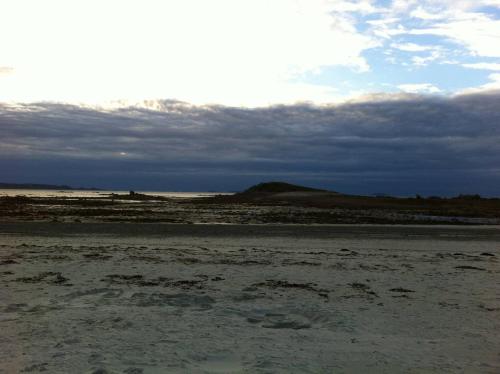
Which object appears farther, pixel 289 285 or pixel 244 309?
pixel 289 285

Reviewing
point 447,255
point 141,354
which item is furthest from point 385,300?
point 447,255

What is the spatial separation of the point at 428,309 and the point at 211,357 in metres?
4.21

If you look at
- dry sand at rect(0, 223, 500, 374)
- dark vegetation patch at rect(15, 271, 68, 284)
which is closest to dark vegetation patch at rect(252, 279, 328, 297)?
dry sand at rect(0, 223, 500, 374)

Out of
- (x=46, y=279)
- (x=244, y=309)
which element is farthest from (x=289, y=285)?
(x=46, y=279)

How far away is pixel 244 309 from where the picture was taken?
771cm

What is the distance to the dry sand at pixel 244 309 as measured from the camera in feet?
18.0

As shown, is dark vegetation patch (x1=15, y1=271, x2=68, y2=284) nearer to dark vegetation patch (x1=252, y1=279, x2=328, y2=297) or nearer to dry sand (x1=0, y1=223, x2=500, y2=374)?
dry sand (x1=0, y1=223, x2=500, y2=374)

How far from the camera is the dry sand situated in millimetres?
5477

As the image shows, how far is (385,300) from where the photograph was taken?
28.1 ft

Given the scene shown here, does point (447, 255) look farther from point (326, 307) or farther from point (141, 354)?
point (141, 354)

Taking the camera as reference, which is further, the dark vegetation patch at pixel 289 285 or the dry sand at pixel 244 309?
the dark vegetation patch at pixel 289 285

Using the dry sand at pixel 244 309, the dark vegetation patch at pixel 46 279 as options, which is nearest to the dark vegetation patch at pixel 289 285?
the dry sand at pixel 244 309

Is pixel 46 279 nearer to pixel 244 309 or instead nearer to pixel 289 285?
pixel 244 309

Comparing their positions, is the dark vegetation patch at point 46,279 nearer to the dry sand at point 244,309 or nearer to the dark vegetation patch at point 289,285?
the dry sand at point 244,309
